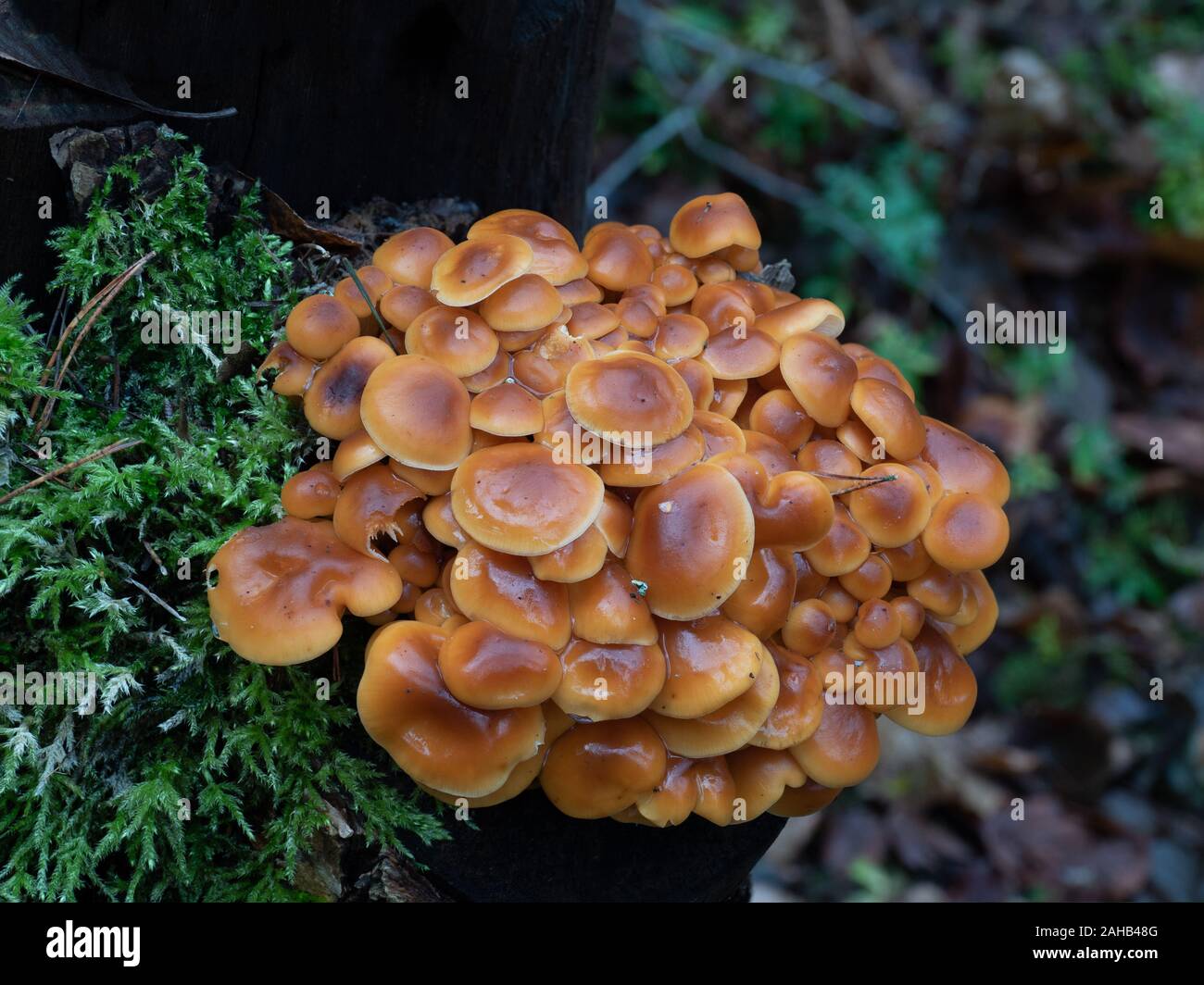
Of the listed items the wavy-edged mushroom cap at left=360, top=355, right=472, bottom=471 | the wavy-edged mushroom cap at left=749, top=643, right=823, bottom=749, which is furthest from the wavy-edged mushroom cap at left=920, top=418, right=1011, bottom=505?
the wavy-edged mushroom cap at left=360, top=355, right=472, bottom=471

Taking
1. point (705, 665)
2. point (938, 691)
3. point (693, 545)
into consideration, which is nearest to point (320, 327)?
point (693, 545)

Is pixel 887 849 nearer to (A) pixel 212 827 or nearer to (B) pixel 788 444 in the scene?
(B) pixel 788 444

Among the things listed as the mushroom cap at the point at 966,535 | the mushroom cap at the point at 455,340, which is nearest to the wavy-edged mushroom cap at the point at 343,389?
the mushroom cap at the point at 455,340

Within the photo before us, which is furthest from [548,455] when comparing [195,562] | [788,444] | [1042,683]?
[1042,683]

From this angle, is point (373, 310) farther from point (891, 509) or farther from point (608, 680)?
point (891, 509)

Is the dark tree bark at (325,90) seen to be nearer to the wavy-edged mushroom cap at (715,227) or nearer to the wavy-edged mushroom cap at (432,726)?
the wavy-edged mushroom cap at (715,227)

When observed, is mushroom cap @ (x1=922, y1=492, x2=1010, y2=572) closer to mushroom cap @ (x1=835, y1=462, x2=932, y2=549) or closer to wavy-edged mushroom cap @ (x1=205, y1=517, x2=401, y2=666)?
mushroom cap @ (x1=835, y1=462, x2=932, y2=549)

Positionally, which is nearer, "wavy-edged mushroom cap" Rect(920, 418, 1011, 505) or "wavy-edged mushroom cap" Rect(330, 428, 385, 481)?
"wavy-edged mushroom cap" Rect(330, 428, 385, 481)
